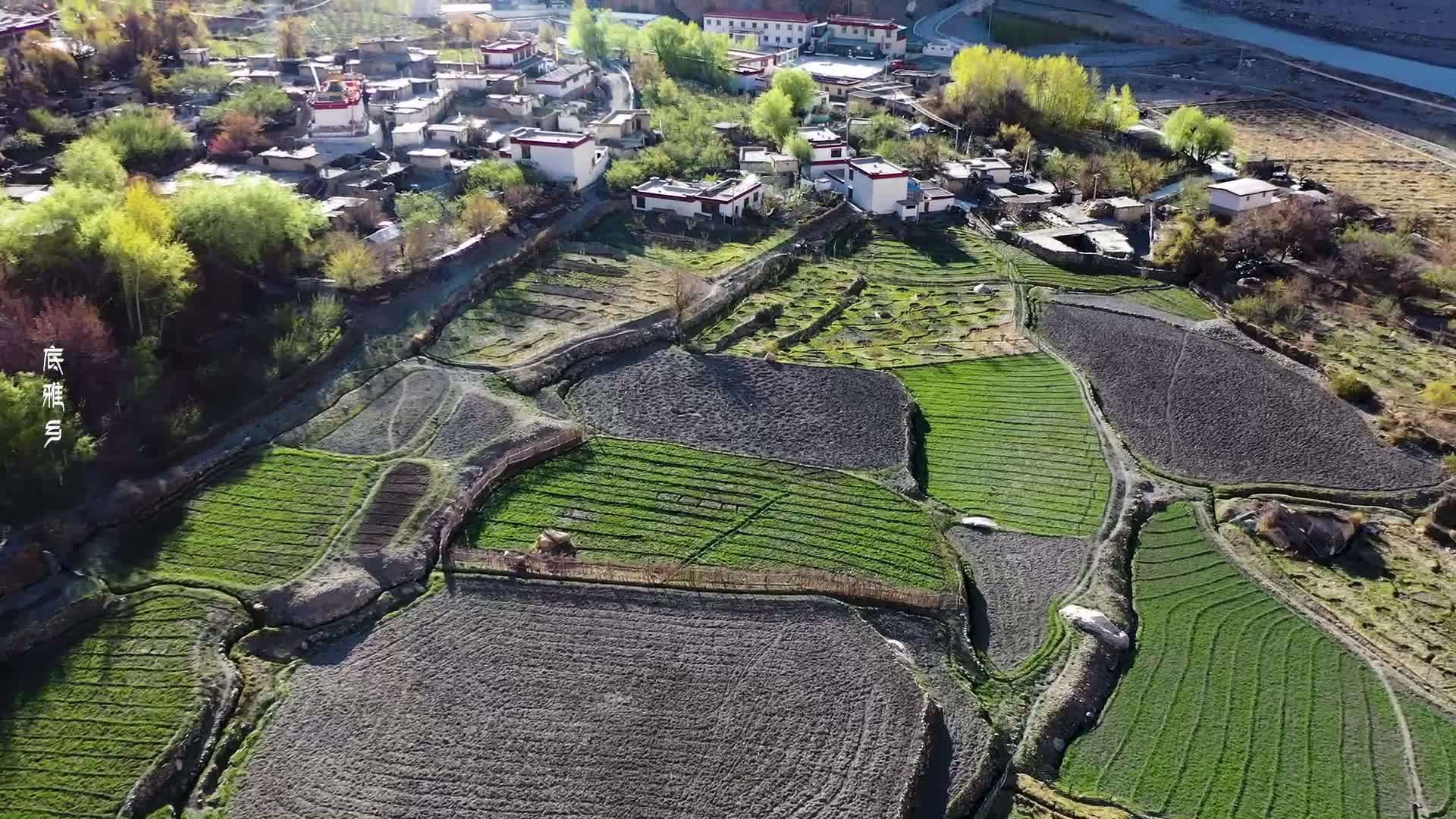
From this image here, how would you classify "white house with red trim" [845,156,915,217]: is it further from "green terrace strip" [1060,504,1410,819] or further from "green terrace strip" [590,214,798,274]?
"green terrace strip" [1060,504,1410,819]

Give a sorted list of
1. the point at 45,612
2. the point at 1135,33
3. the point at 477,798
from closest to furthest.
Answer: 1. the point at 477,798
2. the point at 45,612
3. the point at 1135,33

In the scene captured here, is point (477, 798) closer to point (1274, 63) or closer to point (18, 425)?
point (18, 425)

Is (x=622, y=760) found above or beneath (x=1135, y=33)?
beneath

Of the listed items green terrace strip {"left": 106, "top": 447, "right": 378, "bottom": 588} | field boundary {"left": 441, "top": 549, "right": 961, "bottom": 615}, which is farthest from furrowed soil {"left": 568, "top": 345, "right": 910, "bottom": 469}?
green terrace strip {"left": 106, "top": 447, "right": 378, "bottom": 588}

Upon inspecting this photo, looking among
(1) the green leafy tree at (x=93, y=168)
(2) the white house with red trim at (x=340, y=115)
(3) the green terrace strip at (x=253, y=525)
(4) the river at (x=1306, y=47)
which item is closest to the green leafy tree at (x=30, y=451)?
(3) the green terrace strip at (x=253, y=525)

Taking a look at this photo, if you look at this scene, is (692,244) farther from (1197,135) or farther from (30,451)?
(1197,135)

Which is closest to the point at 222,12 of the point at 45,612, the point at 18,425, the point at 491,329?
the point at 491,329
